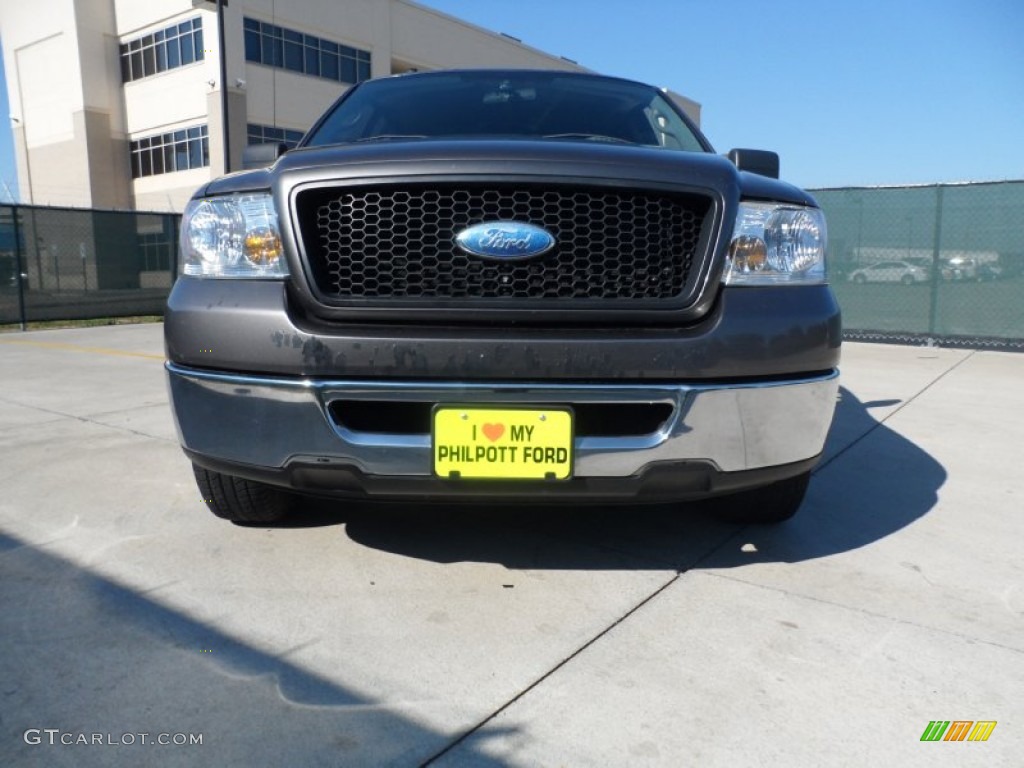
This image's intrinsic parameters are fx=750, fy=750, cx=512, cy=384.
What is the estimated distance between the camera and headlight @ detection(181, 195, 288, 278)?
2121 mm

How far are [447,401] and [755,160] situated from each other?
1.70 m

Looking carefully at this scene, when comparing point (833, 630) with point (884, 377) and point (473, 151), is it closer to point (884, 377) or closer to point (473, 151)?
point (473, 151)

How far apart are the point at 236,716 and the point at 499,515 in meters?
1.38

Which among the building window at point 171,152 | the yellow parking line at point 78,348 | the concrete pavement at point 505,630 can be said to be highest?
the building window at point 171,152

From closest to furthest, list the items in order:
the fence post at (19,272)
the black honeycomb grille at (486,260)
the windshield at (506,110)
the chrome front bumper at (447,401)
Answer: the chrome front bumper at (447,401) < the black honeycomb grille at (486,260) < the windshield at (506,110) < the fence post at (19,272)

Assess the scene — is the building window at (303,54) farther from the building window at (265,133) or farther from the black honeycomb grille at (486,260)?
the black honeycomb grille at (486,260)

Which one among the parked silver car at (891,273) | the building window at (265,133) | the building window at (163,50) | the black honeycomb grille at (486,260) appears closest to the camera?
the black honeycomb grille at (486,260)

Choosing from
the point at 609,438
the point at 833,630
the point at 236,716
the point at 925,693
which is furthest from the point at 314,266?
the point at 925,693

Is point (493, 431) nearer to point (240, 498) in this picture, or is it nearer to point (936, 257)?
point (240, 498)

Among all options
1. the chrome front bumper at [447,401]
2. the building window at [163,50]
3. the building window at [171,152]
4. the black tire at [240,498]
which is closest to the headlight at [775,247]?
the chrome front bumper at [447,401]

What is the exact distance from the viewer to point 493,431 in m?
1.98

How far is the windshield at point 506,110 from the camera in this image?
313cm

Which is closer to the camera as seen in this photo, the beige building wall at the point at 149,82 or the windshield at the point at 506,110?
the windshield at the point at 506,110

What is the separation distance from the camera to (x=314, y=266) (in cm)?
209
